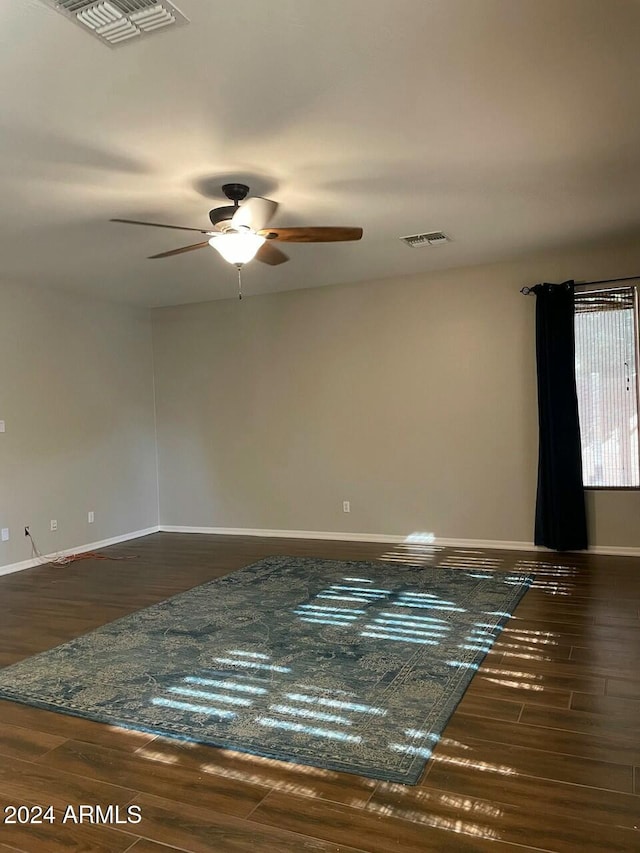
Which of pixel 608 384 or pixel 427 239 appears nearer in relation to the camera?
pixel 427 239

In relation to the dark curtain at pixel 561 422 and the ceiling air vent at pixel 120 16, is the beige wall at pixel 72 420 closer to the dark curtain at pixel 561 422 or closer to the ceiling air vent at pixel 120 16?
the ceiling air vent at pixel 120 16

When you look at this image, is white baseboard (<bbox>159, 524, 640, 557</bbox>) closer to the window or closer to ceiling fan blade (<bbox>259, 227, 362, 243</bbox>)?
the window

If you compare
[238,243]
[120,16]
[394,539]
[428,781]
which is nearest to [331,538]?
[394,539]

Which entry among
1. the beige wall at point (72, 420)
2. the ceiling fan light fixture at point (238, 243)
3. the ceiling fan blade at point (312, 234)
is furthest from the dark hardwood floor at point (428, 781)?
the beige wall at point (72, 420)

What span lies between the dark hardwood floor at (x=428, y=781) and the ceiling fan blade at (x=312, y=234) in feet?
7.86

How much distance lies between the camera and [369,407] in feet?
21.6

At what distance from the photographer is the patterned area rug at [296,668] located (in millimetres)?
2582

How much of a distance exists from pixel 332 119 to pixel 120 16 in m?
1.06

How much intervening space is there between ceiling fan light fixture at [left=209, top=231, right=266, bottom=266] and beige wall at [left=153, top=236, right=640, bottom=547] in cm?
286

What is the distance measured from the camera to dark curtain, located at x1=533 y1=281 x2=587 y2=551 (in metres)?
5.62

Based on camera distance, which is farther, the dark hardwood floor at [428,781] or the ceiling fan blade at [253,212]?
the ceiling fan blade at [253,212]

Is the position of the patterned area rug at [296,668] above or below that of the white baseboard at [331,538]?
below

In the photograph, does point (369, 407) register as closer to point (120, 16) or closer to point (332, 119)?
point (332, 119)

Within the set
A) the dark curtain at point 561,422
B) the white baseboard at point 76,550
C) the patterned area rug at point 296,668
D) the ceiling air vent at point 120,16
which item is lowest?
the patterned area rug at point 296,668
